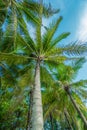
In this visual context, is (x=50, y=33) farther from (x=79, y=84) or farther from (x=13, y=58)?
(x=79, y=84)

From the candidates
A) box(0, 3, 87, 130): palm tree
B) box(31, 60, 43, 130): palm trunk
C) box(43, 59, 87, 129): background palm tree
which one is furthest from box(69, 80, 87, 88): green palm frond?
box(31, 60, 43, 130): palm trunk

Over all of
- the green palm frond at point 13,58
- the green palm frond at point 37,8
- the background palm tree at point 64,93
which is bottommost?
the background palm tree at point 64,93

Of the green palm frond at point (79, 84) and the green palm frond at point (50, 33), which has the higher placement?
the green palm frond at point (50, 33)

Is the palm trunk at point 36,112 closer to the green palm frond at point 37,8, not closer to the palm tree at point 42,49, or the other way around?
the palm tree at point 42,49

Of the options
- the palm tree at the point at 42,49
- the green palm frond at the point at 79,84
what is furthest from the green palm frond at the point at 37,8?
the green palm frond at the point at 79,84

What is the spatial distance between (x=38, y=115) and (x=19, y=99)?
2.96 m

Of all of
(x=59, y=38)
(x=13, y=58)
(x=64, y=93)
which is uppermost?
(x=59, y=38)

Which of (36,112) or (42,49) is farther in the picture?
(42,49)

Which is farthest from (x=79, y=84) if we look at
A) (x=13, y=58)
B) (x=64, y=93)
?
(x=13, y=58)

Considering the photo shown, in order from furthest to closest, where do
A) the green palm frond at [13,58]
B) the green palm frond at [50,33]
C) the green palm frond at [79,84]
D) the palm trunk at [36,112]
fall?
the green palm frond at [79,84] < the green palm frond at [50,33] < the green palm frond at [13,58] < the palm trunk at [36,112]

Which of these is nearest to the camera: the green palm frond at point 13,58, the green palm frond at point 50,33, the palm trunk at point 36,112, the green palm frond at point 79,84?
the palm trunk at point 36,112

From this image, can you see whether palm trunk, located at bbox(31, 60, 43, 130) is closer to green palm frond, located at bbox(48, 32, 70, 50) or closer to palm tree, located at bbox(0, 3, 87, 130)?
palm tree, located at bbox(0, 3, 87, 130)

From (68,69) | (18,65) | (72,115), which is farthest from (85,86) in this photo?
(18,65)

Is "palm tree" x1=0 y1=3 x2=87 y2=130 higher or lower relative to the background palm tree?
higher
